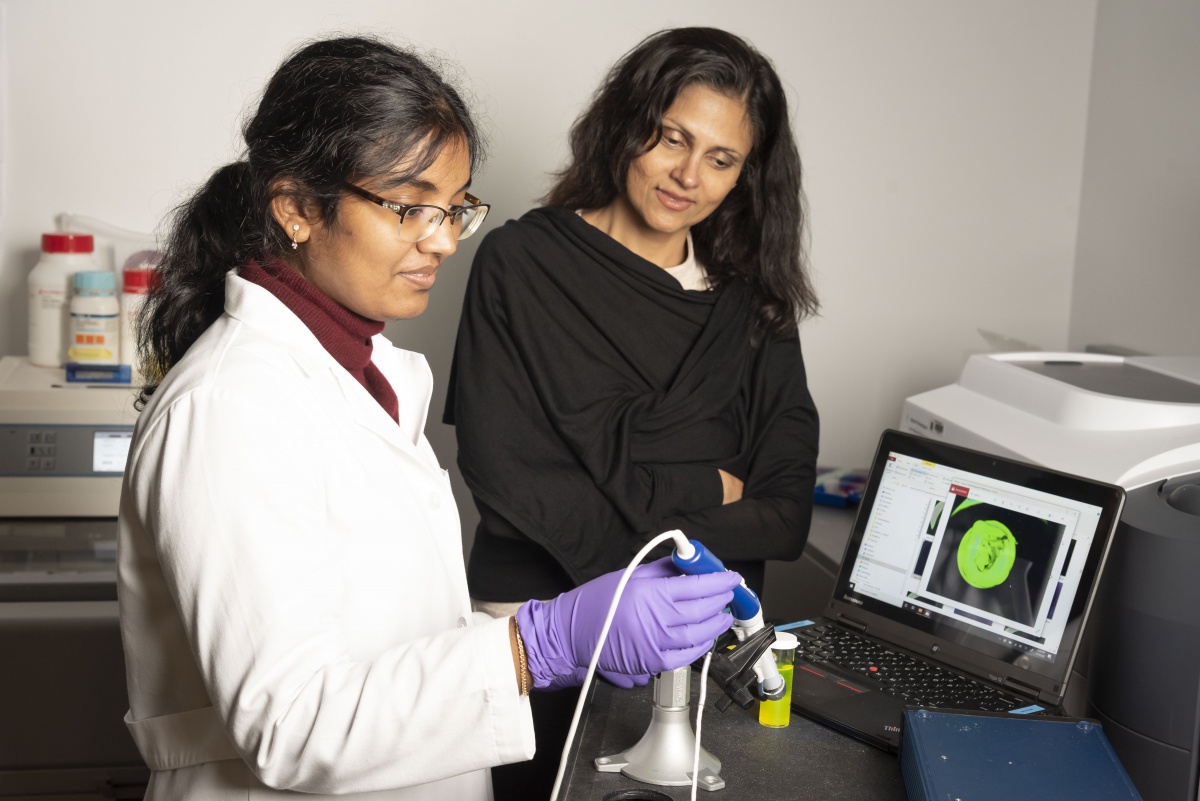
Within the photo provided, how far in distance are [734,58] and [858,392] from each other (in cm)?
102

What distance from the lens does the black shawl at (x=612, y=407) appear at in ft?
4.67

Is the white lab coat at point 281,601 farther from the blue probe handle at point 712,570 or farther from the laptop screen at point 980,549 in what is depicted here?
the laptop screen at point 980,549

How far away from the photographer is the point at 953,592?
119 cm

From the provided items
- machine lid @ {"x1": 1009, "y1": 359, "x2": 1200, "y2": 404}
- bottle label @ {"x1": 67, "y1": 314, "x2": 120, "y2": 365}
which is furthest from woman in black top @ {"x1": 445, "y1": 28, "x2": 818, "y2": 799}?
bottle label @ {"x1": 67, "y1": 314, "x2": 120, "y2": 365}

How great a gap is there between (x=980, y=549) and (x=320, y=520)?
0.75 metres

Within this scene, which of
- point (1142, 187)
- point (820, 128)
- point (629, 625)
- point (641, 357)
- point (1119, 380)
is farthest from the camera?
point (820, 128)

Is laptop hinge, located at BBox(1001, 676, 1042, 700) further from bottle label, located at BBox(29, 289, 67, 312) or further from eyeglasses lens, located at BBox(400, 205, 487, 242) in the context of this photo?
bottle label, located at BBox(29, 289, 67, 312)

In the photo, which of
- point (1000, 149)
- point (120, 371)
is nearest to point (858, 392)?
point (1000, 149)

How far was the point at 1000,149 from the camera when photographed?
2.25 metres

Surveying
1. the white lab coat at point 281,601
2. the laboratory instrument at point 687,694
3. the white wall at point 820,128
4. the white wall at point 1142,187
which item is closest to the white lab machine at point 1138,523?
the laboratory instrument at point 687,694

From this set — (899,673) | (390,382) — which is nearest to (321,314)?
(390,382)

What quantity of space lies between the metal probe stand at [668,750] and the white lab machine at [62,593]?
843mm

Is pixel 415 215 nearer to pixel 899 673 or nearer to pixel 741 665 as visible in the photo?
pixel 741 665

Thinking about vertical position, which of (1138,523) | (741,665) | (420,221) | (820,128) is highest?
(820,128)
